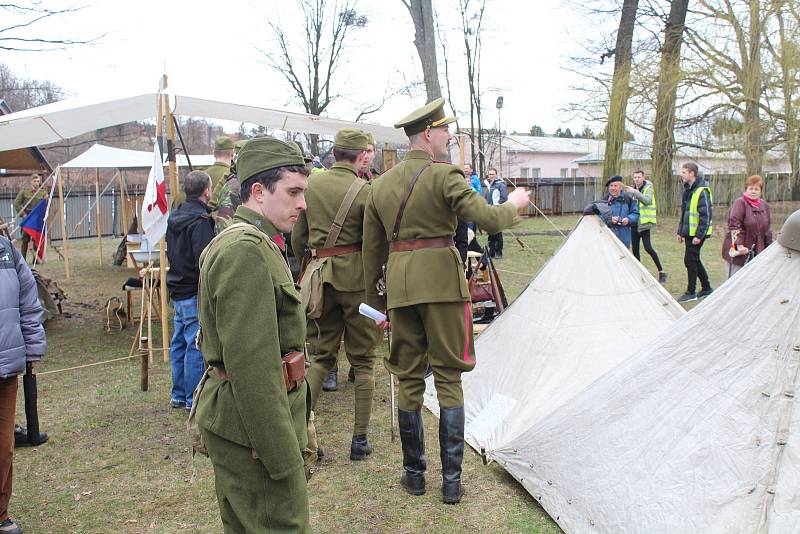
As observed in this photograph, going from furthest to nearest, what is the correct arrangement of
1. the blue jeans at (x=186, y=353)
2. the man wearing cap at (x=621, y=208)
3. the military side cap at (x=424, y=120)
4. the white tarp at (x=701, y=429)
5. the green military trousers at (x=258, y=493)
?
the man wearing cap at (x=621, y=208) < the blue jeans at (x=186, y=353) < the military side cap at (x=424, y=120) < the white tarp at (x=701, y=429) < the green military trousers at (x=258, y=493)

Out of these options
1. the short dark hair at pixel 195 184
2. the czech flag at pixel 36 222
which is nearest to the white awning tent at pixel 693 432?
the short dark hair at pixel 195 184

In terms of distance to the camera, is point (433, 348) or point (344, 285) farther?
point (344, 285)

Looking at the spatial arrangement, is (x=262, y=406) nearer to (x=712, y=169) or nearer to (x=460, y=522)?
(x=460, y=522)

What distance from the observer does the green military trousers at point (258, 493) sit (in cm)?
206

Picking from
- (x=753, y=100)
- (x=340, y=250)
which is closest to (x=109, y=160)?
(x=340, y=250)

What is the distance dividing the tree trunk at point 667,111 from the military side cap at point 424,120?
14421 millimetres

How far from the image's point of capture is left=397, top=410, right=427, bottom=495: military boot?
379 centimetres

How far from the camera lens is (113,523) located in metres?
3.58

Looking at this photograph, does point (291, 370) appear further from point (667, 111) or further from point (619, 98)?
point (619, 98)

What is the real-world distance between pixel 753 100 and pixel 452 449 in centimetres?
1491

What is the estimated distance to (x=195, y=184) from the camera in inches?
194

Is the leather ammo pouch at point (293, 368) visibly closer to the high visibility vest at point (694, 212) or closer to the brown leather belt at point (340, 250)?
the brown leather belt at point (340, 250)

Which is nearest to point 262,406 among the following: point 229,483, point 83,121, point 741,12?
point 229,483

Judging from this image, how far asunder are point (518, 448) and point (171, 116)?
15.4 ft
